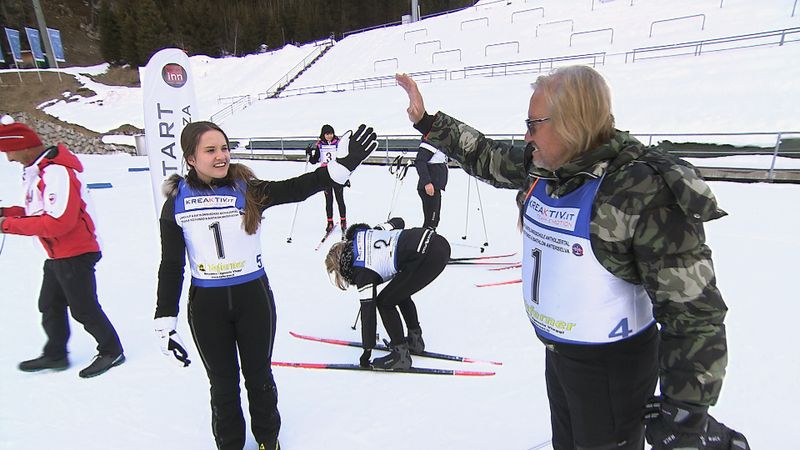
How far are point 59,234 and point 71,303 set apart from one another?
0.61m

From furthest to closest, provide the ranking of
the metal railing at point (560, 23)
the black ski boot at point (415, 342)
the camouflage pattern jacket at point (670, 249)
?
the metal railing at point (560, 23) → the black ski boot at point (415, 342) → the camouflage pattern jacket at point (670, 249)

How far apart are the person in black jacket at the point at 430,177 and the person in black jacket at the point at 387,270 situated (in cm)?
284

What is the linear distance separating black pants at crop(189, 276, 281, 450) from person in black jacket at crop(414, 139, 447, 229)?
13.3ft

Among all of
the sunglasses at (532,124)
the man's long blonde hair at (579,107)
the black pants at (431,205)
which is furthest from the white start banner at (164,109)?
the man's long blonde hair at (579,107)

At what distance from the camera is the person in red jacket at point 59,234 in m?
2.82

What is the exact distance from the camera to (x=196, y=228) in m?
2.12

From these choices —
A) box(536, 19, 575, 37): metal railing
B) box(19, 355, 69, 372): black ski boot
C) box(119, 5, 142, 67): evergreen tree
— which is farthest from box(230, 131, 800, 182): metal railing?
box(119, 5, 142, 67): evergreen tree

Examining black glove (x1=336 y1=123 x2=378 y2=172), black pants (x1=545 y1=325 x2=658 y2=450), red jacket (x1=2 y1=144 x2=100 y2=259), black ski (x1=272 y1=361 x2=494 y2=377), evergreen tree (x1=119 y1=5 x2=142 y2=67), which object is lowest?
black ski (x1=272 y1=361 x2=494 y2=377)

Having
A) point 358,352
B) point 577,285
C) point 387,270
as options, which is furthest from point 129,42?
point 577,285

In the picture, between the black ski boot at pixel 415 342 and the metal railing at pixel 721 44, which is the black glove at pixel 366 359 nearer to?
the black ski boot at pixel 415 342

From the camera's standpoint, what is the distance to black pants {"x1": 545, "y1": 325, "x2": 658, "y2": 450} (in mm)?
1341

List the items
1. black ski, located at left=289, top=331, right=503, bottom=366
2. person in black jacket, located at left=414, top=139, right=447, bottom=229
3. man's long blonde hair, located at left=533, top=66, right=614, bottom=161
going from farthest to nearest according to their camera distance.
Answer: person in black jacket, located at left=414, top=139, right=447, bottom=229, black ski, located at left=289, top=331, right=503, bottom=366, man's long blonde hair, located at left=533, top=66, right=614, bottom=161

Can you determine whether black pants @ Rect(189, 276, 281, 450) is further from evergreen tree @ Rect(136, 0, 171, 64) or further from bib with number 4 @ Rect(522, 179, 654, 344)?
evergreen tree @ Rect(136, 0, 171, 64)

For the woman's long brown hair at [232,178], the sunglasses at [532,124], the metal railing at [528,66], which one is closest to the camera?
the sunglasses at [532,124]
